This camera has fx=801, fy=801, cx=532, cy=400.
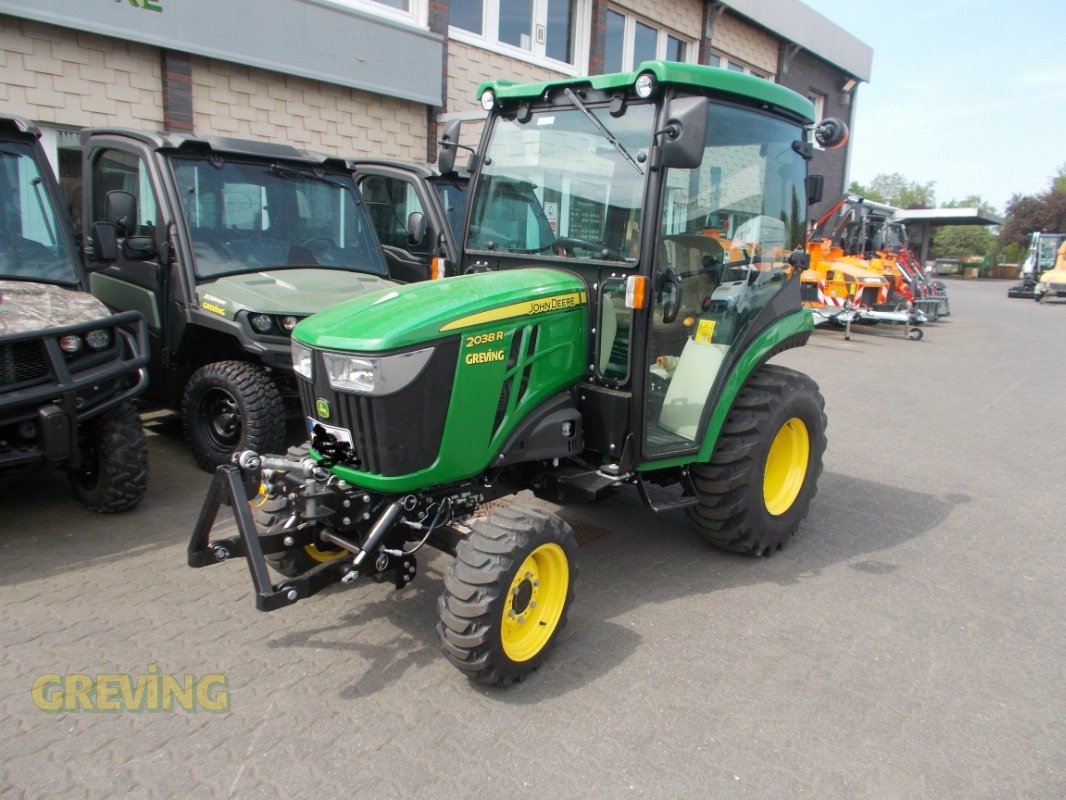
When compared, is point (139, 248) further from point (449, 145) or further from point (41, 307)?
point (449, 145)

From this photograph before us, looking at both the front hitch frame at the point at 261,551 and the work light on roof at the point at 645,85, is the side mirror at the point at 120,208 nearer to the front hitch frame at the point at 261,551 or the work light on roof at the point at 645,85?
the front hitch frame at the point at 261,551

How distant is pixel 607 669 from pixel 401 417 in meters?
1.37

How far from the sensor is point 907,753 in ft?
9.59

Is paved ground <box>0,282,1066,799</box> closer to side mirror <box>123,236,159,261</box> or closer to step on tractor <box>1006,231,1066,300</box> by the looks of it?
side mirror <box>123,236,159,261</box>

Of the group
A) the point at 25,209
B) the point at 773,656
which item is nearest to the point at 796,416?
the point at 773,656

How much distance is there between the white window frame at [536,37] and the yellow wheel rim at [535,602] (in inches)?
407

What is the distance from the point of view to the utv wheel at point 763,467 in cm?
420

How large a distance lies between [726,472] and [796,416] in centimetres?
66

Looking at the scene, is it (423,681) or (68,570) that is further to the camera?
(68,570)

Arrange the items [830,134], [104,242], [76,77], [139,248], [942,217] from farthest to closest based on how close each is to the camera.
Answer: [942,217], [76,77], [139,248], [104,242], [830,134]

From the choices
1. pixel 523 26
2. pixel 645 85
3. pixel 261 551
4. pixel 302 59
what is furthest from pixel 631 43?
pixel 261 551

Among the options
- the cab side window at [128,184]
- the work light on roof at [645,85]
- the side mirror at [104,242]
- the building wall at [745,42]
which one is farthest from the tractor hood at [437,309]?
the building wall at [745,42]

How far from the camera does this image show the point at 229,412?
5.33 metres

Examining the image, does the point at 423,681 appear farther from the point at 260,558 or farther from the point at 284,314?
the point at 284,314
